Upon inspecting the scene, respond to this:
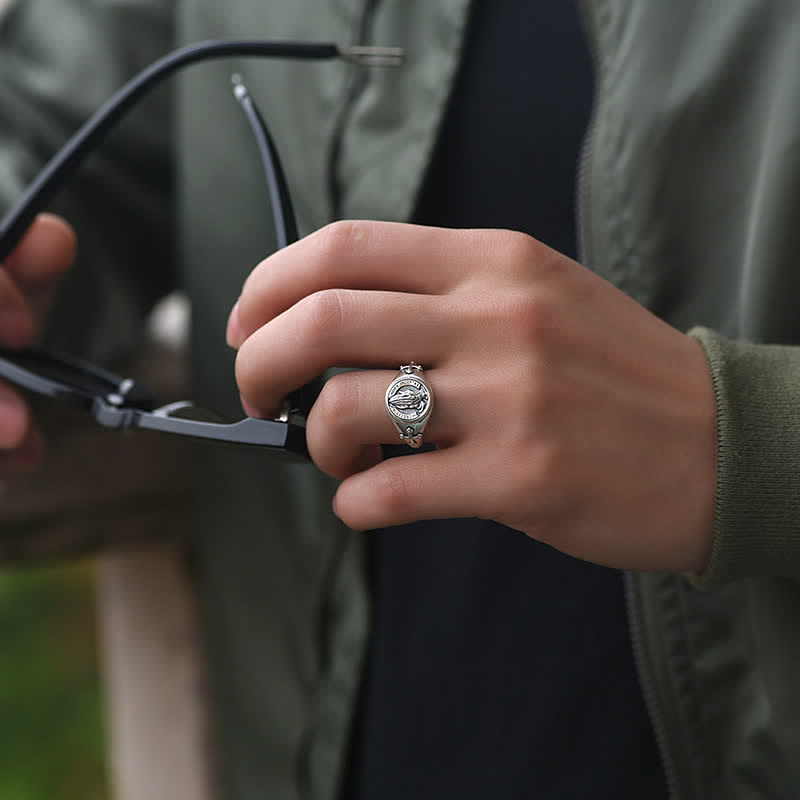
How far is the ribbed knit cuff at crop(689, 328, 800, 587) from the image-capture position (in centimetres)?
42

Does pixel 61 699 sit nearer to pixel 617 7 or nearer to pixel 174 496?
pixel 174 496

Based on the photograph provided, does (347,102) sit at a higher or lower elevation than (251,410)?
higher

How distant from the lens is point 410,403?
38 cm

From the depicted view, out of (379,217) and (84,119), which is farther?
(84,119)

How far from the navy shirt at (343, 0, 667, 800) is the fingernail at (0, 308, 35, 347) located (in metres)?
0.27

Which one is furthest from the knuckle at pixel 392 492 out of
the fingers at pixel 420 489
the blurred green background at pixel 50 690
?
the blurred green background at pixel 50 690

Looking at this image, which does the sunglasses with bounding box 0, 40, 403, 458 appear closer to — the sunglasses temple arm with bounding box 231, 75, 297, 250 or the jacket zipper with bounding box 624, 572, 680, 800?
the sunglasses temple arm with bounding box 231, 75, 297, 250

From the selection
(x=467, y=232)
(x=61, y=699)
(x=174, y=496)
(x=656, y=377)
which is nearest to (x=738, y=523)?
(x=656, y=377)

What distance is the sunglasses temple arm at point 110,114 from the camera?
518 millimetres

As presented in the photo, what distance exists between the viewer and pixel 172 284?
0.86m

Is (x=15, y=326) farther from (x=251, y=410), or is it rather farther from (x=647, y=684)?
(x=647, y=684)

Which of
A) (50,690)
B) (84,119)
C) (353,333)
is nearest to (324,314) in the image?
(353,333)

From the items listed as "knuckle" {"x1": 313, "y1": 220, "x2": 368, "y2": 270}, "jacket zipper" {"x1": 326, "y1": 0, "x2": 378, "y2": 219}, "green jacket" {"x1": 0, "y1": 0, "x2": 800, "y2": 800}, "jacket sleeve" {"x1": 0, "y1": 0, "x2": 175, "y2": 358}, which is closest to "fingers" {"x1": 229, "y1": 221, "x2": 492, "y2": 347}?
"knuckle" {"x1": 313, "y1": 220, "x2": 368, "y2": 270}

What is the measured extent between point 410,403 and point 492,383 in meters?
0.04
